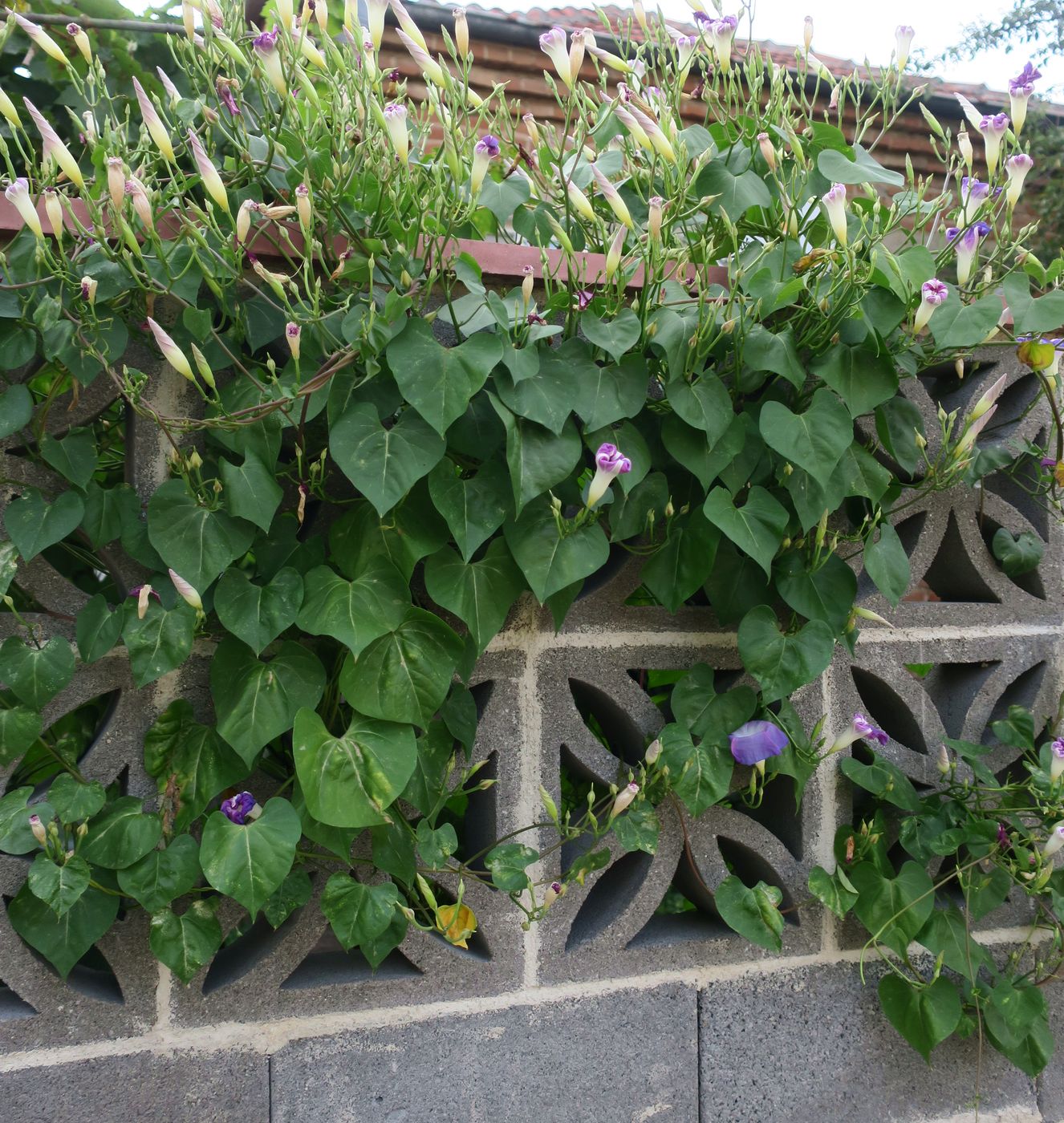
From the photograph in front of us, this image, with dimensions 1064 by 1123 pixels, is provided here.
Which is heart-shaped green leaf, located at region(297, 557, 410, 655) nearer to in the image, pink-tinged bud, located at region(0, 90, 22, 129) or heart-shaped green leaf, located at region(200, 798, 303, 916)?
heart-shaped green leaf, located at region(200, 798, 303, 916)

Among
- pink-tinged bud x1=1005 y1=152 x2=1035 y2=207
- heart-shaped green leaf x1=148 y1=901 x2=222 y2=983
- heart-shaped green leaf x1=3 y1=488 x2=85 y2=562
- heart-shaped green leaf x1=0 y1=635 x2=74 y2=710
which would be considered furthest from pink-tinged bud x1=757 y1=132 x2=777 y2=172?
heart-shaped green leaf x1=148 y1=901 x2=222 y2=983

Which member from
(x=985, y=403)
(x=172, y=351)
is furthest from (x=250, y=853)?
(x=985, y=403)

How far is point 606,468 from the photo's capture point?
4.21 feet

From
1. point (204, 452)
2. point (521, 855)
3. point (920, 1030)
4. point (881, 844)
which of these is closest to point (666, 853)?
point (521, 855)

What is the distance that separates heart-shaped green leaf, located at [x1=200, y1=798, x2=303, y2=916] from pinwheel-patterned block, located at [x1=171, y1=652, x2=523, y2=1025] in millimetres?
168

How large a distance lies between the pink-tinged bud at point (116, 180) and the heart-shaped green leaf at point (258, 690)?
0.56 m

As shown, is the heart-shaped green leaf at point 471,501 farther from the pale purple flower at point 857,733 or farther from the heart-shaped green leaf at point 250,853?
the pale purple flower at point 857,733

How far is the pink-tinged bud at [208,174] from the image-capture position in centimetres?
117

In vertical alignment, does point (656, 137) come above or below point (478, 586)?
above

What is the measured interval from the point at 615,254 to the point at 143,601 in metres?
0.75

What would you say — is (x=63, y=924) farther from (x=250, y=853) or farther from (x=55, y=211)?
(x=55, y=211)

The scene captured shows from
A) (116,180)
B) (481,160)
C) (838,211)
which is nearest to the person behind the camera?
(116,180)

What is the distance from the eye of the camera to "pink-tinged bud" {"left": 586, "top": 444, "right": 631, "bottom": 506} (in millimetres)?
1279

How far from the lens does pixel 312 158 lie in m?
1.30
